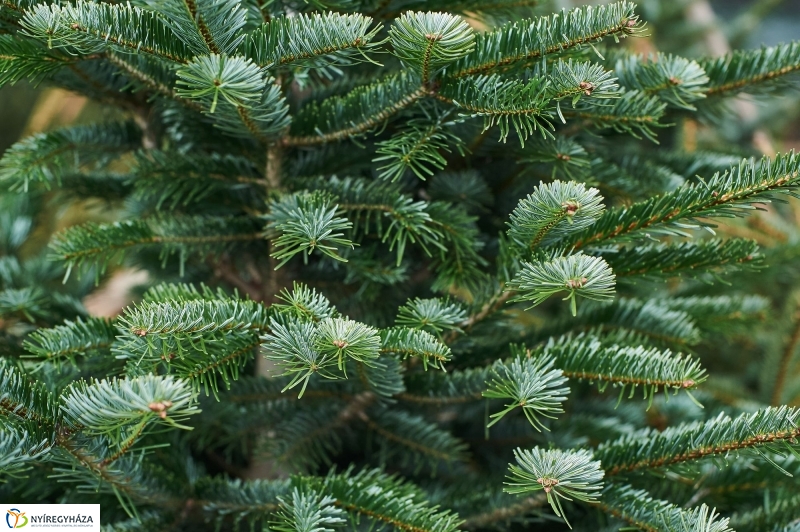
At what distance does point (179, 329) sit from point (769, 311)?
60 centimetres

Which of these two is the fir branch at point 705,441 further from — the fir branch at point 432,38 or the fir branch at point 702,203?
the fir branch at point 432,38

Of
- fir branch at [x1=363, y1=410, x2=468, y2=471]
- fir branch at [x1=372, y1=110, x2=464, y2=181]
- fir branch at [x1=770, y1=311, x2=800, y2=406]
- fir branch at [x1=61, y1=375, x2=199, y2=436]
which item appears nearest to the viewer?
fir branch at [x1=61, y1=375, x2=199, y2=436]

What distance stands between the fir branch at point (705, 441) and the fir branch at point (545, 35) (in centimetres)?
25

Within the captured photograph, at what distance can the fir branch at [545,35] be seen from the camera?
1.30 feet

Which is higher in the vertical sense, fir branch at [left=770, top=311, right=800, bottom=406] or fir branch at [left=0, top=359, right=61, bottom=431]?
fir branch at [left=770, top=311, right=800, bottom=406]

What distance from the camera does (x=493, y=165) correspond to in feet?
1.95

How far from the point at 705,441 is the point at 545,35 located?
0.92 ft

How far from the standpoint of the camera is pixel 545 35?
416 millimetres

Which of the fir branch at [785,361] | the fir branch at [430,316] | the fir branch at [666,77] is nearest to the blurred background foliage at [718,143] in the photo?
the fir branch at [785,361]

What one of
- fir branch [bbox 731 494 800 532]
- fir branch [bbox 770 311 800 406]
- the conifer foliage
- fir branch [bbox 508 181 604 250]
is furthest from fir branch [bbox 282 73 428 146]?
fir branch [bbox 770 311 800 406]

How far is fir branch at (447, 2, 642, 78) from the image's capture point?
0.40 meters

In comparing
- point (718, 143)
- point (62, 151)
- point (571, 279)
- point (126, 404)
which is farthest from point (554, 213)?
point (718, 143)

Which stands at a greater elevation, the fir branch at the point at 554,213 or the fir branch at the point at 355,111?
the fir branch at the point at 355,111

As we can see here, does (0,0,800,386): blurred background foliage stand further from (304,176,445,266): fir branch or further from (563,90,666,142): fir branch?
(304,176,445,266): fir branch
